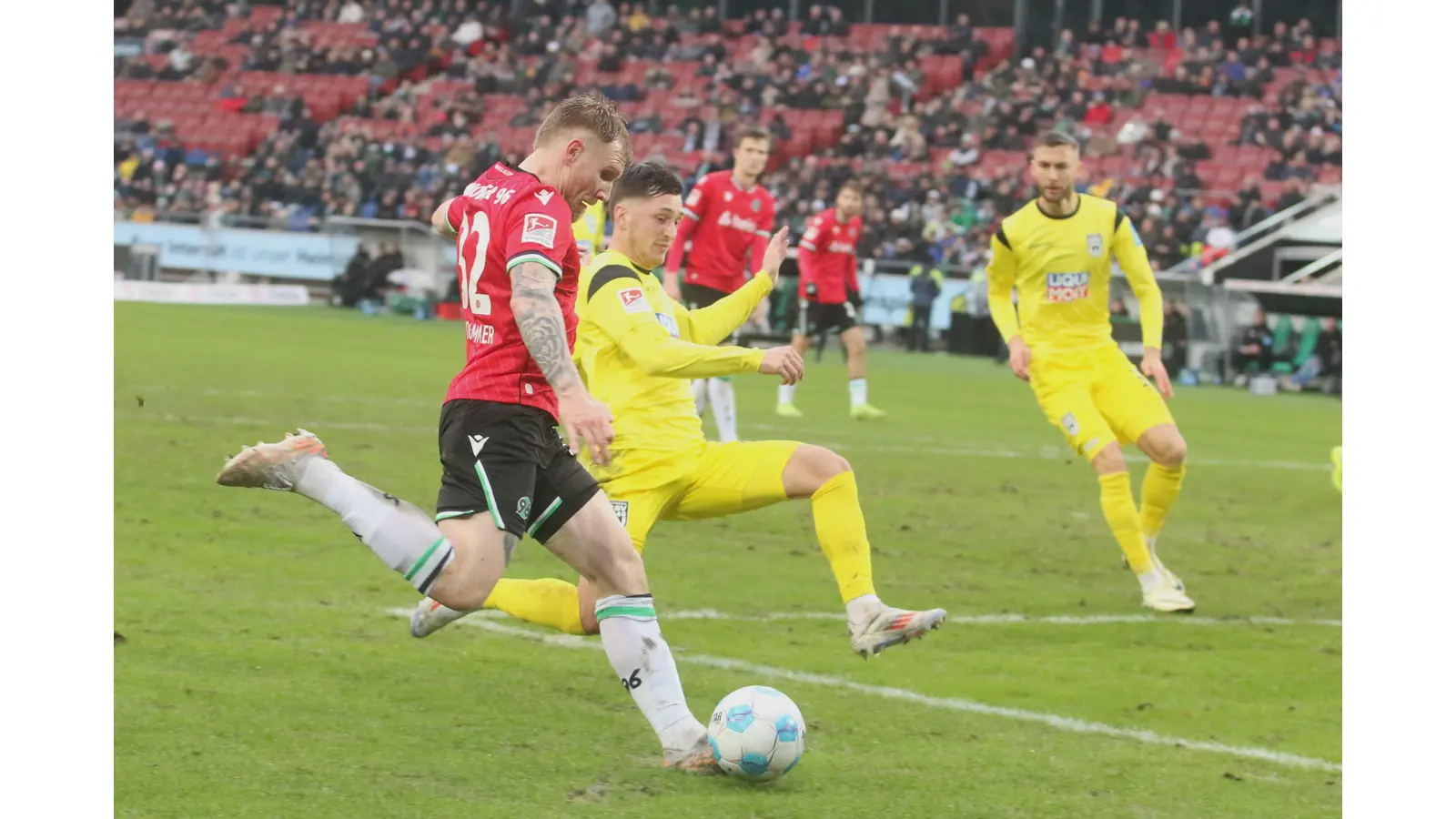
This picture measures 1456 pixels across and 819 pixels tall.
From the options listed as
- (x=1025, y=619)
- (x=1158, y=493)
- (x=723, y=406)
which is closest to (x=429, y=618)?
(x=1025, y=619)

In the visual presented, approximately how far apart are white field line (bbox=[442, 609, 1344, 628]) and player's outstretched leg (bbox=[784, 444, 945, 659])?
5.34ft

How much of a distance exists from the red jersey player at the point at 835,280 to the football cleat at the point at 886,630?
10808 millimetres

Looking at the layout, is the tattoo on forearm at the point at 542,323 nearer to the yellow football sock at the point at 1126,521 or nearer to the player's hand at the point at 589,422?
the player's hand at the point at 589,422

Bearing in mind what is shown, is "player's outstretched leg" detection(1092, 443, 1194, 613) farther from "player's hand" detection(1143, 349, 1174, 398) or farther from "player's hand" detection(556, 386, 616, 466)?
"player's hand" detection(556, 386, 616, 466)

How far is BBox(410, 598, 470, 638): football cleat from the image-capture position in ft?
20.8

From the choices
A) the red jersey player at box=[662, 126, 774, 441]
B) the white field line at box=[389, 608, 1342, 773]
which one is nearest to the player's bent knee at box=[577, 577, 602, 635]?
the white field line at box=[389, 608, 1342, 773]

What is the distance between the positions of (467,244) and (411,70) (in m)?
39.4

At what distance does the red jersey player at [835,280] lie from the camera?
1702 cm

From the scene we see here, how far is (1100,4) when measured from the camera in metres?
37.5

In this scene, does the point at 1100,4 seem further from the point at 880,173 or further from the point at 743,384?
the point at 743,384

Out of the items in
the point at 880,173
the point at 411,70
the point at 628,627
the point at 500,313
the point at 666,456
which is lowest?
the point at 628,627

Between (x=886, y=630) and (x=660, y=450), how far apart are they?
43.9 inches
